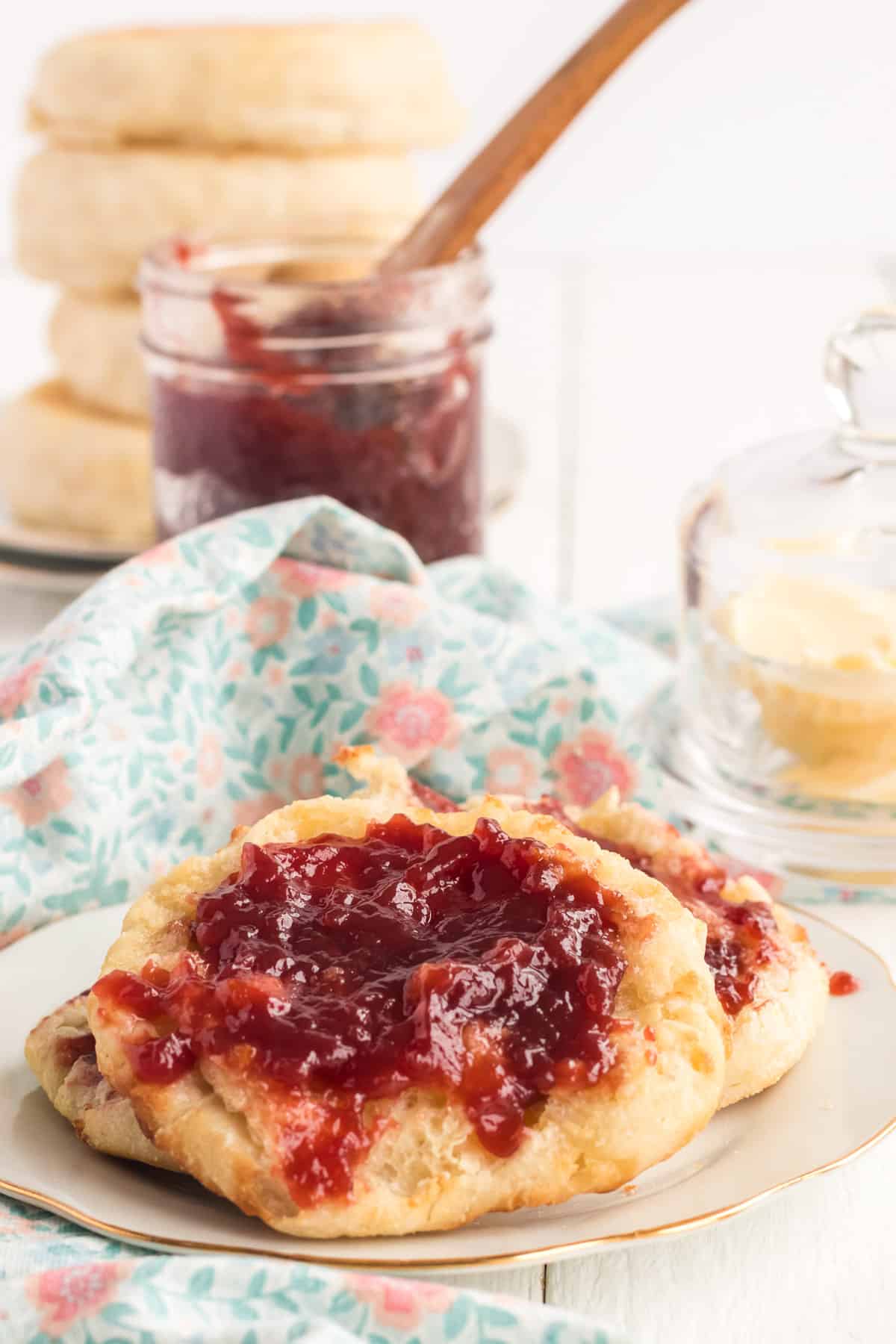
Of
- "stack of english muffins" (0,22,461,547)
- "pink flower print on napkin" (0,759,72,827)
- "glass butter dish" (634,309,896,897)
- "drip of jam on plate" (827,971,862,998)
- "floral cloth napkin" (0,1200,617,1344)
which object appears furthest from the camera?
"stack of english muffins" (0,22,461,547)

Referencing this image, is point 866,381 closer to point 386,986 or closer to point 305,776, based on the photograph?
point 305,776

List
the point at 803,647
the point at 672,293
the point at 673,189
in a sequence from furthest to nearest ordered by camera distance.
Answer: the point at 673,189, the point at 672,293, the point at 803,647

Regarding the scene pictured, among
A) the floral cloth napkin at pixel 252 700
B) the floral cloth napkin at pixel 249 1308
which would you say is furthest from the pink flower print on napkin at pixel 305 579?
the floral cloth napkin at pixel 249 1308

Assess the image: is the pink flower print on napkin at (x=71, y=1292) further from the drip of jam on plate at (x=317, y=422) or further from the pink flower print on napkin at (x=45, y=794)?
the drip of jam on plate at (x=317, y=422)

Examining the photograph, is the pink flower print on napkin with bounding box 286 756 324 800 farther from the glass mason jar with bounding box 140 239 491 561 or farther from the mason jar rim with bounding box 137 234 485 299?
the mason jar rim with bounding box 137 234 485 299

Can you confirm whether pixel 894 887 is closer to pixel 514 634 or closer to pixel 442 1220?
pixel 514 634

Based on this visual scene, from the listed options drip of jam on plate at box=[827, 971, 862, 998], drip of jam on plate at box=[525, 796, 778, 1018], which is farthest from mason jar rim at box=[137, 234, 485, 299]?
drip of jam on plate at box=[827, 971, 862, 998]

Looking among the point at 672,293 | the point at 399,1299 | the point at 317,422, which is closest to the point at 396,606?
the point at 317,422
